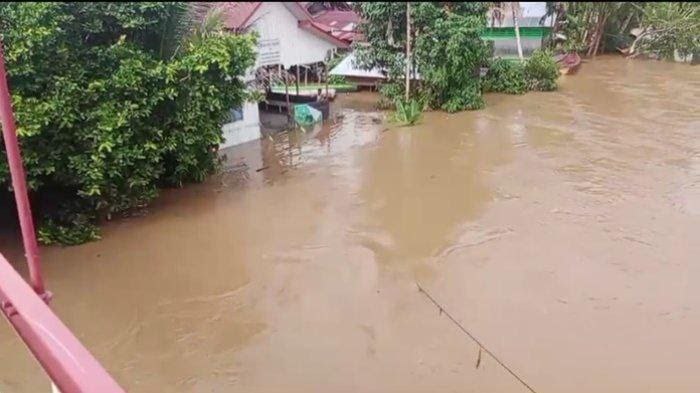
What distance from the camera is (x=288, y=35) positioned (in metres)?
11.0

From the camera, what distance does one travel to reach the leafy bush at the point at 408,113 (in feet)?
36.6

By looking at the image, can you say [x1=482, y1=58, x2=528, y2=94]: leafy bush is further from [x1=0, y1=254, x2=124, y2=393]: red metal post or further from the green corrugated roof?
[x1=0, y1=254, x2=124, y2=393]: red metal post

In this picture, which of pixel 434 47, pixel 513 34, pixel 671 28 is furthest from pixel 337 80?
pixel 671 28

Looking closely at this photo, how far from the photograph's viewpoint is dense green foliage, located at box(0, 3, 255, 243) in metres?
5.68

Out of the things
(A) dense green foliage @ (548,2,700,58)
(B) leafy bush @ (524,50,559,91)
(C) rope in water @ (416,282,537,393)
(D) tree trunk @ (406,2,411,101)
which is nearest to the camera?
(C) rope in water @ (416,282,537,393)

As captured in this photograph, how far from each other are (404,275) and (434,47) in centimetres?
682

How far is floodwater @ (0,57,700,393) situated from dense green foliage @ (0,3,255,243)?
56 cm

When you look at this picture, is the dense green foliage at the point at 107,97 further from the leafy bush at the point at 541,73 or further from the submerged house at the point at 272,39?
the leafy bush at the point at 541,73

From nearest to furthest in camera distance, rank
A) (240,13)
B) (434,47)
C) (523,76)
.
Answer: (240,13) → (434,47) → (523,76)

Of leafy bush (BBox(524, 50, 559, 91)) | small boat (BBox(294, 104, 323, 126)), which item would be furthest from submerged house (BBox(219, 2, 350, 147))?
leafy bush (BBox(524, 50, 559, 91))

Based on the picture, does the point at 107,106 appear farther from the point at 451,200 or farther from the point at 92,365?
the point at 92,365

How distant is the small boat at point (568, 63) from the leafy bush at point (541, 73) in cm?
142

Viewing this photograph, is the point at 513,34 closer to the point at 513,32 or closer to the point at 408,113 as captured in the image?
the point at 513,32

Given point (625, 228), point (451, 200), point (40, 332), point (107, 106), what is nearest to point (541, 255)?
point (625, 228)
